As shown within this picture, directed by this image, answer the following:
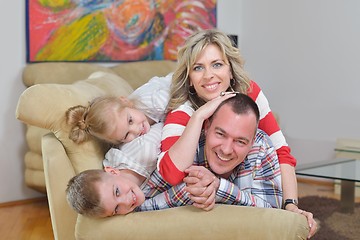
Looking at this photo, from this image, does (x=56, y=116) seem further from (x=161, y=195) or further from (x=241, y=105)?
(x=241, y=105)

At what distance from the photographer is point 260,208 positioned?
1.88 metres

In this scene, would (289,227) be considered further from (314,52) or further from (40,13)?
(314,52)

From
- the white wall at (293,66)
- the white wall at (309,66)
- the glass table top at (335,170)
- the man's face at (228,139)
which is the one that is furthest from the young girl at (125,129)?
the white wall at (309,66)

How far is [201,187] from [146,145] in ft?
1.23

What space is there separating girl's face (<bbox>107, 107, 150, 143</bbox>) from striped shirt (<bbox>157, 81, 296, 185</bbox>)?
0.12 m

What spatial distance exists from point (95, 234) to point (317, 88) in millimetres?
3561

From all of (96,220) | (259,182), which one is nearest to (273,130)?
(259,182)

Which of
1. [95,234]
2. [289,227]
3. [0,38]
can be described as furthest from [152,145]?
[0,38]

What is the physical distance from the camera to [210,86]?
223cm

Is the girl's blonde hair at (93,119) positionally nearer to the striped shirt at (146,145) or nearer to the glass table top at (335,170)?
the striped shirt at (146,145)

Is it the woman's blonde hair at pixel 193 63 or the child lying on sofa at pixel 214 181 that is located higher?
the woman's blonde hair at pixel 193 63

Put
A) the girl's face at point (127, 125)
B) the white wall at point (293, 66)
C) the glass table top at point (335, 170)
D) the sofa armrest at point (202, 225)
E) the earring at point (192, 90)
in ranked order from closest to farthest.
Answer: the sofa armrest at point (202, 225)
the girl's face at point (127, 125)
the earring at point (192, 90)
the glass table top at point (335, 170)
the white wall at point (293, 66)

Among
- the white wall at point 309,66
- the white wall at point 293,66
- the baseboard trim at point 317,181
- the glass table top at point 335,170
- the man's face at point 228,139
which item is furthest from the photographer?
the baseboard trim at point 317,181

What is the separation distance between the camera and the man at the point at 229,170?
1907mm
